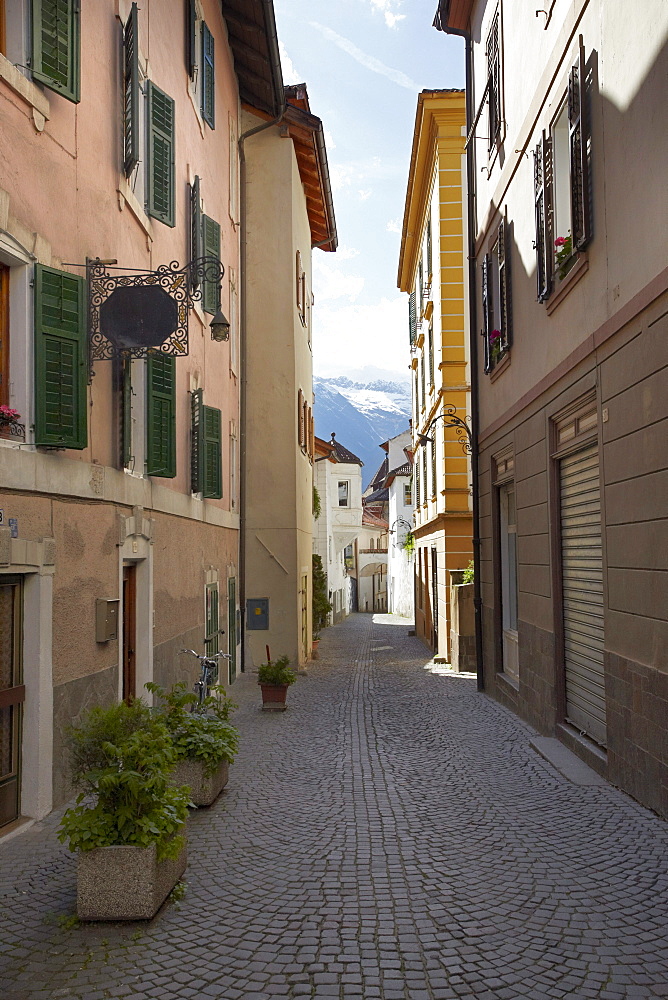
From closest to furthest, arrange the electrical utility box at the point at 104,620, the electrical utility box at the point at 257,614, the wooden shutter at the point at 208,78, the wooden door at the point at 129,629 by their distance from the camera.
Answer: the electrical utility box at the point at 104,620
the wooden door at the point at 129,629
the wooden shutter at the point at 208,78
the electrical utility box at the point at 257,614

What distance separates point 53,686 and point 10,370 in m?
2.52

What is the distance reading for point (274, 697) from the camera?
13133mm

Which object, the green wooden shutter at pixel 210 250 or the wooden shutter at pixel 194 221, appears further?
the green wooden shutter at pixel 210 250

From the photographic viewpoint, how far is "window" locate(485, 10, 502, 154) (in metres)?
13.3

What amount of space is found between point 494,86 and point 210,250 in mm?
5114

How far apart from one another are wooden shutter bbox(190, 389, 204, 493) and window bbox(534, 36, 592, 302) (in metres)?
5.36

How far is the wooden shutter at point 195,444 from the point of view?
13.0 metres

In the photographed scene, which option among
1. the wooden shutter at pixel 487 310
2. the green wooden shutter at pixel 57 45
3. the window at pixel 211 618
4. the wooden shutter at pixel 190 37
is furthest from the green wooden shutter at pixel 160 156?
the window at pixel 211 618

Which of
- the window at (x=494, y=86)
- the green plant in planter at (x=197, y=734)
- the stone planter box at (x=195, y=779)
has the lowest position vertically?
the stone planter box at (x=195, y=779)

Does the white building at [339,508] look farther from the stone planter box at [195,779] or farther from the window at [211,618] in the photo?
the stone planter box at [195,779]

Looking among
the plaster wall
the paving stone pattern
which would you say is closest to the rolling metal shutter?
the paving stone pattern

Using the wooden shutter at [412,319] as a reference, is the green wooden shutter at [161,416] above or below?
below

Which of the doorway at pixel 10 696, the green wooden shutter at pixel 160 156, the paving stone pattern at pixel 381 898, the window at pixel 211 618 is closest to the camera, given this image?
the paving stone pattern at pixel 381 898

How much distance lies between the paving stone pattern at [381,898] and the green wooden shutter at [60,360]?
3030 millimetres
